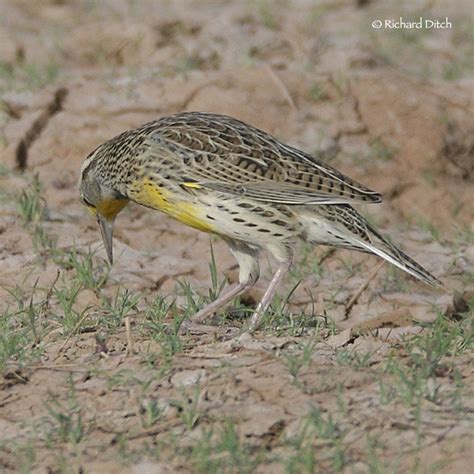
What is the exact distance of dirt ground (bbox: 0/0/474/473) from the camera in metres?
4.13

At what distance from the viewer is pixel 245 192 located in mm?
5539

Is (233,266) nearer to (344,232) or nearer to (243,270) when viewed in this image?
(243,270)

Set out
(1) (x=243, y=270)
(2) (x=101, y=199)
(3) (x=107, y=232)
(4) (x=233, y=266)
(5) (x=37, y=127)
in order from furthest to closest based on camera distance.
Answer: (5) (x=37, y=127) → (4) (x=233, y=266) → (3) (x=107, y=232) → (2) (x=101, y=199) → (1) (x=243, y=270)

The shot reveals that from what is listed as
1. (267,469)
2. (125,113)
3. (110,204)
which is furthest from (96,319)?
(125,113)

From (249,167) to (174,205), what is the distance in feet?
1.33

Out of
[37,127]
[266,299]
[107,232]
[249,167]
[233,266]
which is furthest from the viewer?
[37,127]

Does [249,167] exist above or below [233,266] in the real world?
above

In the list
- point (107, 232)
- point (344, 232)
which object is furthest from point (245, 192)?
point (107, 232)

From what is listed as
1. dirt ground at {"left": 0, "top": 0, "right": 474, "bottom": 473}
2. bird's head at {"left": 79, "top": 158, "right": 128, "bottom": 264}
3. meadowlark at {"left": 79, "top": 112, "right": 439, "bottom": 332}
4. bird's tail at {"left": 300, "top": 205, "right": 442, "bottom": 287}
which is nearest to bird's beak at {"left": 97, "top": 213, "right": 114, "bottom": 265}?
bird's head at {"left": 79, "top": 158, "right": 128, "bottom": 264}

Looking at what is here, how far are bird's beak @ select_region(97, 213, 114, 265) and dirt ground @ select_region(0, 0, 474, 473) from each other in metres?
0.14

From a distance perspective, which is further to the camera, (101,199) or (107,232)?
(107,232)

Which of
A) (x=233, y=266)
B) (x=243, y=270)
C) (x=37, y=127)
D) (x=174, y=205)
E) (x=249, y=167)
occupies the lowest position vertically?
(x=233, y=266)

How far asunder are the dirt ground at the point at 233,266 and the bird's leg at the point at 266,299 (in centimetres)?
6

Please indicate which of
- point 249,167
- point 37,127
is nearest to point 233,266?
point 249,167
